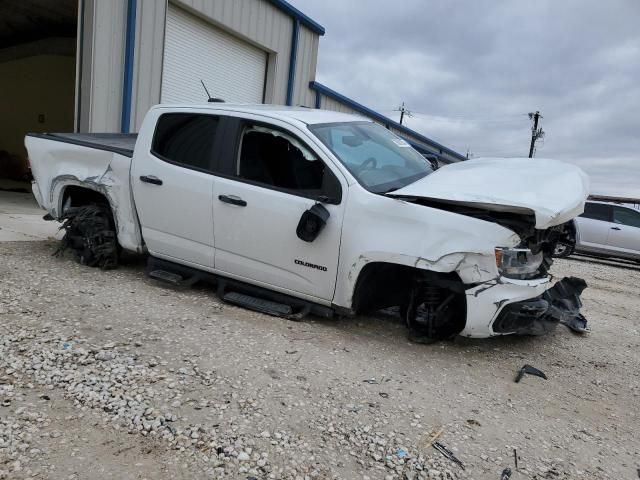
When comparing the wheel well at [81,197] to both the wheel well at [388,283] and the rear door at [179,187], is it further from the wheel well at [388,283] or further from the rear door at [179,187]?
the wheel well at [388,283]

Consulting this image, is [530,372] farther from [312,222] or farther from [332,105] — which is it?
[332,105]

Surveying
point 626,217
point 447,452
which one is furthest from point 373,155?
point 626,217

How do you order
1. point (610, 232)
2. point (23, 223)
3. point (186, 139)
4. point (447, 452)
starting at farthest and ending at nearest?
point (610, 232) < point (23, 223) < point (186, 139) < point (447, 452)

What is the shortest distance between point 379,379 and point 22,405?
2.03 meters

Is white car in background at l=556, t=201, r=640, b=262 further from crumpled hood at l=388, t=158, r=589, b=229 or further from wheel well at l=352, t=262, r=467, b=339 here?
wheel well at l=352, t=262, r=467, b=339

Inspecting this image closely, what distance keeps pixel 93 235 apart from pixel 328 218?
272 centimetres

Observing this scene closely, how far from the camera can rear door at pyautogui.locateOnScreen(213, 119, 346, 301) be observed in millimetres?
3723

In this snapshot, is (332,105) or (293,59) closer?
A: (293,59)

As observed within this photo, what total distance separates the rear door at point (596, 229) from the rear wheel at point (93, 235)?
481 inches

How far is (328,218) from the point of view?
364 cm

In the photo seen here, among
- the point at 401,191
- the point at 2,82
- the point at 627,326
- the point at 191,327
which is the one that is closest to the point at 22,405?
the point at 191,327

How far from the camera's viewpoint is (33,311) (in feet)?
11.8

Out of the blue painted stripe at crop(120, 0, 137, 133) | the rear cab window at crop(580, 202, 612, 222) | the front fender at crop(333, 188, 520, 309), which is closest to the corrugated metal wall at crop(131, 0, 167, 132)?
the blue painted stripe at crop(120, 0, 137, 133)

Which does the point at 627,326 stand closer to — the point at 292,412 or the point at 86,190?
the point at 292,412
